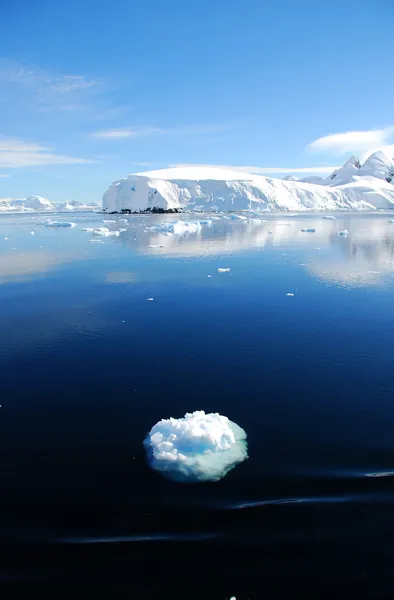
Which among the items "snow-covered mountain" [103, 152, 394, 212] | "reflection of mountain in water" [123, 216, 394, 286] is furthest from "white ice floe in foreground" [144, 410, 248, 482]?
"snow-covered mountain" [103, 152, 394, 212]

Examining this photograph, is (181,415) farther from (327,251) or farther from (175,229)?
(175,229)

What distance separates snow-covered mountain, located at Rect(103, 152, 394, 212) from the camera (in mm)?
96000

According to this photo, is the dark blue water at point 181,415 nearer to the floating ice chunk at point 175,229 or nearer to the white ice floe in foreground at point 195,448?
the white ice floe in foreground at point 195,448

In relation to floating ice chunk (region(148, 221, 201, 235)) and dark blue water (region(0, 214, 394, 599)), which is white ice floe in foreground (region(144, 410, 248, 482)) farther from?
floating ice chunk (region(148, 221, 201, 235))

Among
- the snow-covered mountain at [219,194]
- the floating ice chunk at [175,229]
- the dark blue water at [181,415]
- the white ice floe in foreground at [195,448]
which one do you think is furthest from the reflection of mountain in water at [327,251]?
the snow-covered mountain at [219,194]

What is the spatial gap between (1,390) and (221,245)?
25.5m

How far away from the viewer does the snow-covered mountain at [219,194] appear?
96000 millimetres

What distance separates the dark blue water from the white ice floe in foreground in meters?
0.19

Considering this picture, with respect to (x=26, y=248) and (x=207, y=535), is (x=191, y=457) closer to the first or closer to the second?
(x=207, y=535)

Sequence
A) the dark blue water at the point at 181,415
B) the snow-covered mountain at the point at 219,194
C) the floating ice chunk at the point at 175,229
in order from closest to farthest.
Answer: the dark blue water at the point at 181,415
the floating ice chunk at the point at 175,229
the snow-covered mountain at the point at 219,194

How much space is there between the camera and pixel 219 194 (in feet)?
334

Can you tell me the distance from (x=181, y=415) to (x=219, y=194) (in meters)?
100.0

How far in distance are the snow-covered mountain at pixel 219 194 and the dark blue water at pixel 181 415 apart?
8566 cm

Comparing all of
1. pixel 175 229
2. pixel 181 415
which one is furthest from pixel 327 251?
pixel 181 415
